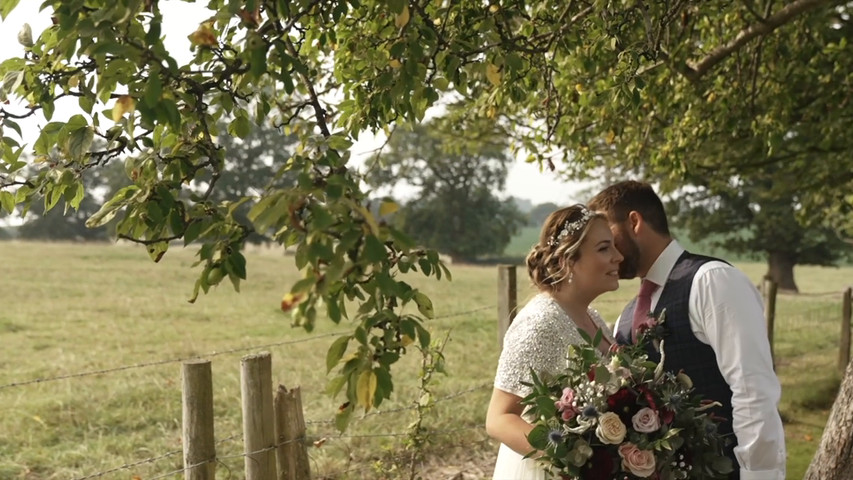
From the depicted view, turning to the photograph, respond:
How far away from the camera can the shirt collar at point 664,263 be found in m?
3.79

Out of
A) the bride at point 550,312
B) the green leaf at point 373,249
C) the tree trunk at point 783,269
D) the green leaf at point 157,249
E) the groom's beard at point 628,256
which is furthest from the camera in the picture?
the tree trunk at point 783,269

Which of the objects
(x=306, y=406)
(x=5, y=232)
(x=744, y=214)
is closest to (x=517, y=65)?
(x=306, y=406)

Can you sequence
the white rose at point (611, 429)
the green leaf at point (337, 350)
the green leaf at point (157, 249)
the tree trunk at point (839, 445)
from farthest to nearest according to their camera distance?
the tree trunk at point (839, 445) → the white rose at point (611, 429) → the green leaf at point (157, 249) → the green leaf at point (337, 350)

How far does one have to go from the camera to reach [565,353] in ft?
11.7

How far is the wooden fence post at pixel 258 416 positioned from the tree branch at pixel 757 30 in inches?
197

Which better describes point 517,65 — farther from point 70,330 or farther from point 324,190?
point 70,330

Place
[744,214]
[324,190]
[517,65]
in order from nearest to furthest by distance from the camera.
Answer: [324,190] < [517,65] < [744,214]

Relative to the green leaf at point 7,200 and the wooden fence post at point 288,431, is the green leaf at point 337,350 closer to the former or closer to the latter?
the green leaf at point 7,200

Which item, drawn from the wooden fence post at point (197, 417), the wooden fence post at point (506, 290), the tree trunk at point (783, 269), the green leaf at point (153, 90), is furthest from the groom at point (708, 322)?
the tree trunk at point (783, 269)

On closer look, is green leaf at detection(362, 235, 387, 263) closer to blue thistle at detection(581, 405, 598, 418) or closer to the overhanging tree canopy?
the overhanging tree canopy

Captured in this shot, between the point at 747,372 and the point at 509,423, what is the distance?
1.00 m

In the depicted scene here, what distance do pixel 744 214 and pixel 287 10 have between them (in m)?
32.6

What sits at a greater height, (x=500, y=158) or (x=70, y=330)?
(x=500, y=158)

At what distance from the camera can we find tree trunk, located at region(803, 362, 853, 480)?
4.12m
